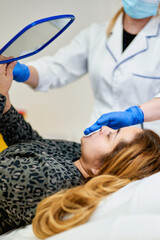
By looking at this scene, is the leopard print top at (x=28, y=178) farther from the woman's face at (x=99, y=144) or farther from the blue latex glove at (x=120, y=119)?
the blue latex glove at (x=120, y=119)

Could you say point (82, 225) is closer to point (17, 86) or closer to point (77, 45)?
point (77, 45)

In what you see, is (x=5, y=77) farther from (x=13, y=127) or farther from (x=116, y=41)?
(x=116, y=41)

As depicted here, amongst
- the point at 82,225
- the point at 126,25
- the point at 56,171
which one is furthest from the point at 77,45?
the point at 82,225

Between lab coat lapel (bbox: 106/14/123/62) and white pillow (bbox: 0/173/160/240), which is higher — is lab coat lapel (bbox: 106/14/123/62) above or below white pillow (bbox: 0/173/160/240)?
above

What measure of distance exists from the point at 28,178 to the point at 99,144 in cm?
Answer: 32

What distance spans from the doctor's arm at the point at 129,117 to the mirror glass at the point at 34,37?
0.40 metres

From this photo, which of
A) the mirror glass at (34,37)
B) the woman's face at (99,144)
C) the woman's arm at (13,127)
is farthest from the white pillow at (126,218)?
the mirror glass at (34,37)

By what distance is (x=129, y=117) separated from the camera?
137 centimetres

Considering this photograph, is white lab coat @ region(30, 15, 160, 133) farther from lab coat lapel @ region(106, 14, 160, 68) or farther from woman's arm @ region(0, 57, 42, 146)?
woman's arm @ region(0, 57, 42, 146)

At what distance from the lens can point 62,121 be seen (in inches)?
118

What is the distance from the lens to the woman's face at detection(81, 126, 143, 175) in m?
1.25

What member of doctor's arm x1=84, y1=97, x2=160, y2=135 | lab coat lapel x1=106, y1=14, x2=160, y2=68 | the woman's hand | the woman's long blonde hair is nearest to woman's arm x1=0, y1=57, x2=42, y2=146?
the woman's hand

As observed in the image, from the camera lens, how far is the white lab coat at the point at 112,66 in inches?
67.9

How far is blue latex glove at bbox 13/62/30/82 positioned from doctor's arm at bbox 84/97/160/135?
18.0 inches
